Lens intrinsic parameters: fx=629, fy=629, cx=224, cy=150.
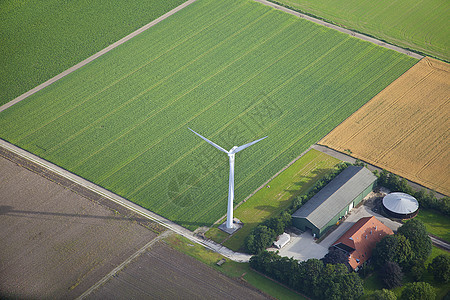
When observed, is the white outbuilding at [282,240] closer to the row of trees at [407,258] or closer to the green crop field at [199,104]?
the green crop field at [199,104]

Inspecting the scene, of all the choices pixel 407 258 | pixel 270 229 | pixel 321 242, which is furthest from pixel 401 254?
pixel 270 229

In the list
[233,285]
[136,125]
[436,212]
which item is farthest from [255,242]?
[136,125]

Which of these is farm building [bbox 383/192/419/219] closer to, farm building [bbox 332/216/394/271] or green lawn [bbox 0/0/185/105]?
farm building [bbox 332/216/394/271]

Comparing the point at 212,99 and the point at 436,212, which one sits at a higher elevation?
the point at 212,99

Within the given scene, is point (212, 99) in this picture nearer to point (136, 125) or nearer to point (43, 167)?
point (136, 125)

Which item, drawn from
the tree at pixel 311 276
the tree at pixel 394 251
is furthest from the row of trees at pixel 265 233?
the tree at pixel 394 251

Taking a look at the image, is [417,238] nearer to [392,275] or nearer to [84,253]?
[392,275]
